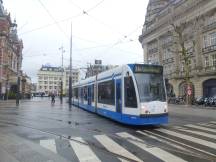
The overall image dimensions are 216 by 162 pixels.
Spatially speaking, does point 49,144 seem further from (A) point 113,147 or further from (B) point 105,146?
(A) point 113,147

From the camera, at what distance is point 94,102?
2255 cm

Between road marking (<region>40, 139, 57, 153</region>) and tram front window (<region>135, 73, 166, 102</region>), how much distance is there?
16.1ft

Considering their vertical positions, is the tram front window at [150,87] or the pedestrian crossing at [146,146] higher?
the tram front window at [150,87]

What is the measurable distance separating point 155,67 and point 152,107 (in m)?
2.02

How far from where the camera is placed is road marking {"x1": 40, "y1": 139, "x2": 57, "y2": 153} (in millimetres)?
9607

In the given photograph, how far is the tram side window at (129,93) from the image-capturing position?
1436 centimetres

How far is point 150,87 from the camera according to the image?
572 inches

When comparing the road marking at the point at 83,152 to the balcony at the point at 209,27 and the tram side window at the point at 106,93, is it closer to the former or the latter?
the tram side window at the point at 106,93

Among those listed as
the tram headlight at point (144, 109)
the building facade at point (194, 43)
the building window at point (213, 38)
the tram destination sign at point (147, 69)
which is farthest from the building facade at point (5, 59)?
the tram headlight at point (144, 109)

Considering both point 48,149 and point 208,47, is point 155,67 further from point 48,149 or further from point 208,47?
point 208,47

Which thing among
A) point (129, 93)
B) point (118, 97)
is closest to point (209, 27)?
point (118, 97)

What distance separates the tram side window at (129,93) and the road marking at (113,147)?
2.94 m

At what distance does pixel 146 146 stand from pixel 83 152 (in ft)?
6.76

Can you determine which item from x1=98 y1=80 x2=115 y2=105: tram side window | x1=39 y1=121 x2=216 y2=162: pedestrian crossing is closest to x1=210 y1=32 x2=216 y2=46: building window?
x1=98 y1=80 x2=115 y2=105: tram side window
